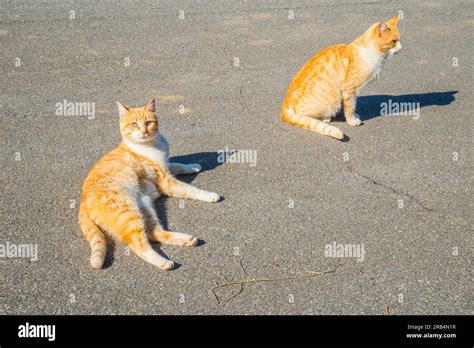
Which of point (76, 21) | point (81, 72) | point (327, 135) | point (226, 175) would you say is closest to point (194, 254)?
point (226, 175)

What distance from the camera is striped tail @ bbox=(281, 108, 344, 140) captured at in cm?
615

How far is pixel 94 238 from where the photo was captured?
13.8 ft

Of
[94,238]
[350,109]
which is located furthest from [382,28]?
[94,238]

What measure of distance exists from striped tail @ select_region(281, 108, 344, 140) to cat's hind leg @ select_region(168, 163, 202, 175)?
1.57 m

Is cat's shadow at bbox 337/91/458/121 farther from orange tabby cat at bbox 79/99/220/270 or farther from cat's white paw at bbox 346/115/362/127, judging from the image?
orange tabby cat at bbox 79/99/220/270

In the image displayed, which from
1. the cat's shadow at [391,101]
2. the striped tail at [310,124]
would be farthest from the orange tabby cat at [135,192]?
the cat's shadow at [391,101]

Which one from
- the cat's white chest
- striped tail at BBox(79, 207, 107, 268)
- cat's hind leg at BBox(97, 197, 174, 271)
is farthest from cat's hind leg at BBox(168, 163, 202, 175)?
the cat's white chest

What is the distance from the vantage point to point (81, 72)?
848cm

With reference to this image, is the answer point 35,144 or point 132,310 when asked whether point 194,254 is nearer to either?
point 132,310

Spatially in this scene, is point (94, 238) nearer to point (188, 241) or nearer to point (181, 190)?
point (188, 241)

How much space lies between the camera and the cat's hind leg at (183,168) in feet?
17.9

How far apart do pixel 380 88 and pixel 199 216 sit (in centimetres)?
437

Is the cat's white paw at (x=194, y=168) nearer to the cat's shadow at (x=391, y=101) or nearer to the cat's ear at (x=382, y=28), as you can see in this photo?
the cat's shadow at (x=391, y=101)

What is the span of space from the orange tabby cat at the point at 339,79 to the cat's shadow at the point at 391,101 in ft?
1.81
